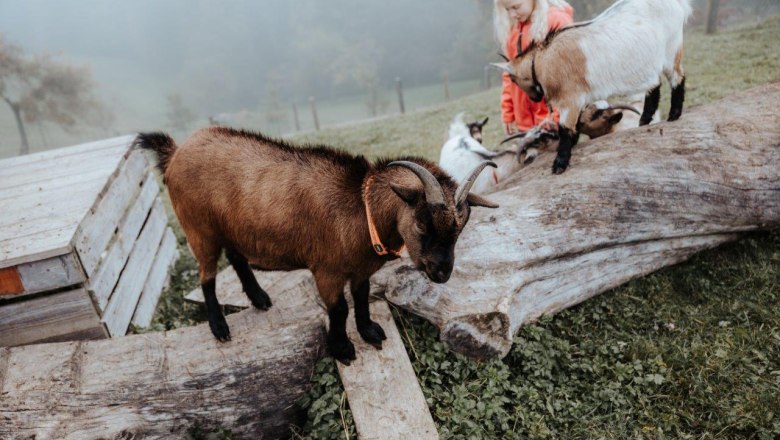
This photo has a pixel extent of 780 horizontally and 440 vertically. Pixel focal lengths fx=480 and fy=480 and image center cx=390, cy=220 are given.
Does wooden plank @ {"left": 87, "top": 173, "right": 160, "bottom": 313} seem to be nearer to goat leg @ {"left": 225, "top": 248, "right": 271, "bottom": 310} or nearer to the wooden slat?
the wooden slat

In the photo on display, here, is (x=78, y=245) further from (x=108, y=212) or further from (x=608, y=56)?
(x=608, y=56)

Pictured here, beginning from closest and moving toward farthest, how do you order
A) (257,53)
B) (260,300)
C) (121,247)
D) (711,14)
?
1. (260,300)
2. (121,247)
3. (711,14)
4. (257,53)

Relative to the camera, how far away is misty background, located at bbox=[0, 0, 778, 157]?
54688mm

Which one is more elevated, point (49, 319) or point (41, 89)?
point (49, 319)

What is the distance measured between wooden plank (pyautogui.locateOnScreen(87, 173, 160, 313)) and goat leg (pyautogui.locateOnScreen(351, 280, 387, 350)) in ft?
6.11

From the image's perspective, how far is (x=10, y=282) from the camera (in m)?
3.07

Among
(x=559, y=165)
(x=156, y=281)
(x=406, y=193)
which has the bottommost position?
(x=156, y=281)

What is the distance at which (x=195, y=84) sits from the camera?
78312 mm

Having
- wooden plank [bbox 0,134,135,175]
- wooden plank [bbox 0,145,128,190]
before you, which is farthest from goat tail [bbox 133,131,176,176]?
wooden plank [bbox 0,134,135,175]

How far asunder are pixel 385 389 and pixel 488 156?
10.1ft

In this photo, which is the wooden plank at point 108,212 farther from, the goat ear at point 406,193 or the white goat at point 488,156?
the white goat at point 488,156

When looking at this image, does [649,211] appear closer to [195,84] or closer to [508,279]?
[508,279]

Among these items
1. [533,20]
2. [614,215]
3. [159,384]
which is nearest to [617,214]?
[614,215]

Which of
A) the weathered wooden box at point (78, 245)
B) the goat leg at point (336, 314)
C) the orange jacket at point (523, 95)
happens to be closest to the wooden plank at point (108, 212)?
the weathered wooden box at point (78, 245)
